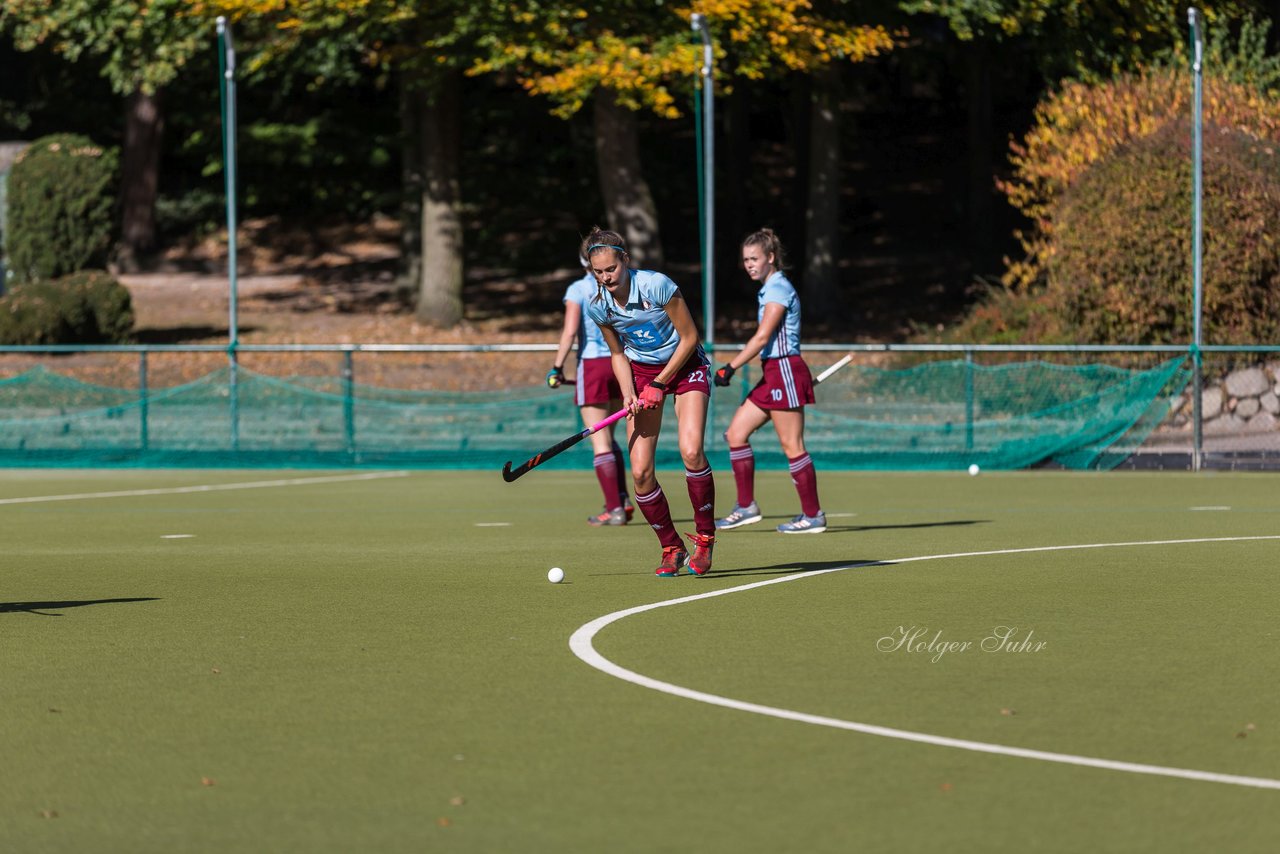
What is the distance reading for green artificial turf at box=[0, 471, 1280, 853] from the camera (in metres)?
5.75

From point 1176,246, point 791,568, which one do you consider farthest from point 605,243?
point 1176,246

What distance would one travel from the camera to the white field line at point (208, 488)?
18.8 meters

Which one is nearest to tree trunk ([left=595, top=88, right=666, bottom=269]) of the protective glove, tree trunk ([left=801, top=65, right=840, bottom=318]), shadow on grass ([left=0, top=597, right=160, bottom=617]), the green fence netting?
tree trunk ([left=801, top=65, right=840, bottom=318])

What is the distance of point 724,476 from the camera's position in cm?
2162

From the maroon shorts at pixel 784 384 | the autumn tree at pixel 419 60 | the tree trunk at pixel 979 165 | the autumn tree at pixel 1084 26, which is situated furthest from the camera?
the tree trunk at pixel 979 165

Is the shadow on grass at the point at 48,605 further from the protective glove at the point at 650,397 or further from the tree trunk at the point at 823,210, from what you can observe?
the tree trunk at the point at 823,210

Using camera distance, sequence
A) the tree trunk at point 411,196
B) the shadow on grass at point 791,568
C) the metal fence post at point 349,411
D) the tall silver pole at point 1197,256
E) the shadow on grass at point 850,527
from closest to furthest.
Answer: the shadow on grass at point 791,568
the shadow on grass at point 850,527
the tall silver pole at point 1197,256
the metal fence post at point 349,411
the tree trunk at point 411,196

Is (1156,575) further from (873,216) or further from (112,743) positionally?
(873,216)

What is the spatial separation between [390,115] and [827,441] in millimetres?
22861

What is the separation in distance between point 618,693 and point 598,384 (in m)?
7.20

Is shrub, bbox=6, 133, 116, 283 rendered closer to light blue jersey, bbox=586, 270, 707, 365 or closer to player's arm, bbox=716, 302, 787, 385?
player's arm, bbox=716, 302, 787, 385

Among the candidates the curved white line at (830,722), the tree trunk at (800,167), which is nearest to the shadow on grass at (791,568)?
the curved white line at (830,722)

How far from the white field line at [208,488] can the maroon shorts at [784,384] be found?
25.2 ft

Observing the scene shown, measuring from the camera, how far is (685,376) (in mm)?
11219
